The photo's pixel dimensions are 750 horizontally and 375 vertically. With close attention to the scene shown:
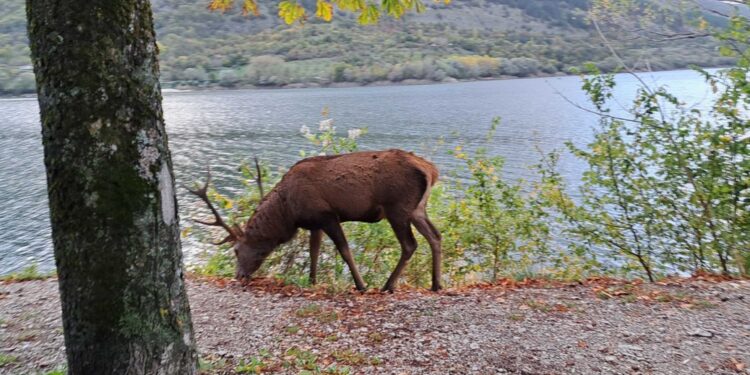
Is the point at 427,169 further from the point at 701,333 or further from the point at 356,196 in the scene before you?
the point at 701,333

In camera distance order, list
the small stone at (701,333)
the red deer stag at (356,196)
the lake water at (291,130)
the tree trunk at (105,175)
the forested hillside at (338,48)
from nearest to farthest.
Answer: the tree trunk at (105,175), the small stone at (701,333), the red deer stag at (356,196), the lake water at (291,130), the forested hillside at (338,48)

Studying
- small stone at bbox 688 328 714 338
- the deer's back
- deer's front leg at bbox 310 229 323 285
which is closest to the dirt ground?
small stone at bbox 688 328 714 338

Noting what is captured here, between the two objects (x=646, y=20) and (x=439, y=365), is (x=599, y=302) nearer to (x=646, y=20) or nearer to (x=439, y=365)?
(x=439, y=365)

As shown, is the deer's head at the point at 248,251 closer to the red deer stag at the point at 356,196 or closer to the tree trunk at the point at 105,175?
the red deer stag at the point at 356,196

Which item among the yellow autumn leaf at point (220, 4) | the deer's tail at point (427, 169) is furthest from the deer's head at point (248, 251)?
the yellow autumn leaf at point (220, 4)

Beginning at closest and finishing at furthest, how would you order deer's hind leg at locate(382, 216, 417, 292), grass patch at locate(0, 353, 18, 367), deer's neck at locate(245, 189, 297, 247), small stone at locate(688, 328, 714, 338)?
grass patch at locate(0, 353, 18, 367), small stone at locate(688, 328, 714, 338), deer's hind leg at locate(382, 216, 417, 292), deer's neck at locate(245, 189, 297, 247)

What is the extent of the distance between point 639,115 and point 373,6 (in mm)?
6385

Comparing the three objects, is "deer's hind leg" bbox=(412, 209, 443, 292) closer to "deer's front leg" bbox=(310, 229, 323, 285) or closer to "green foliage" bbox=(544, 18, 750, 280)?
"deer's front leg" bbox=(310, 229, 323, 285)

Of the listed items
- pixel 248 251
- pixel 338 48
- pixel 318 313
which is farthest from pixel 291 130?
A: pixel 338 48

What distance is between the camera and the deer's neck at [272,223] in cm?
859

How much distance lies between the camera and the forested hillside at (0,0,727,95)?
309 ft

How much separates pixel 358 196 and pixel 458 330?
9.01ft

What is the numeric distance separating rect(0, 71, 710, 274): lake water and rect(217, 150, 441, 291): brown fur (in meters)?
5.33

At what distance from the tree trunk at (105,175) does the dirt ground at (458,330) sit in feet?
5.45
